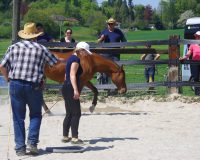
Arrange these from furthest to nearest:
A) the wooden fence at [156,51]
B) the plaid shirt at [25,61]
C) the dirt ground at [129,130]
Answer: the wooden fence at [156,51]
the dirt ground at [129,130]
the plaid shirt at [25,61]

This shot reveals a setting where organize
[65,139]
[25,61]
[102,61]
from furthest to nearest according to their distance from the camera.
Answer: [102,61] → [65,139] → [25,61]

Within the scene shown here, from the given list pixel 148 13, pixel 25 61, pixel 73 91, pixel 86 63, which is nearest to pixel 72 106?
pixel 73 91

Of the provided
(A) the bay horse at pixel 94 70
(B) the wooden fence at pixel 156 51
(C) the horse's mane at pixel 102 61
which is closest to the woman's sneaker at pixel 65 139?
(A) the bay horse at pixel 94 70

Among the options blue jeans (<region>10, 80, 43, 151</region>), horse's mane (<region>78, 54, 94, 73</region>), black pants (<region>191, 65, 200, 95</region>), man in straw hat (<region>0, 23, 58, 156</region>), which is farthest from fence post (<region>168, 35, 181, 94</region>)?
blue jeans (<region>10, 80, 43, 151</region>)

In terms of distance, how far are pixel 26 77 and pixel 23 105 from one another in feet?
1.39

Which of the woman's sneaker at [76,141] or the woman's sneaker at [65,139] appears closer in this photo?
the woman's sneaker at [76,141]

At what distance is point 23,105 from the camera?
A: 7.97 meters

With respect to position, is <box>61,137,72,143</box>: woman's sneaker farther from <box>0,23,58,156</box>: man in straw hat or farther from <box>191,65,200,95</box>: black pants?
<box>191,65,200,95</box>: black pants

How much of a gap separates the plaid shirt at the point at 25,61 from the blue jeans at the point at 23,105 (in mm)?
102

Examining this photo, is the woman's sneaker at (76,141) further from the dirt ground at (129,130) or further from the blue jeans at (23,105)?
the blue jeans at (23,105)

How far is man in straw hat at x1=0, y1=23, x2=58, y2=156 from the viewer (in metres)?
7.80

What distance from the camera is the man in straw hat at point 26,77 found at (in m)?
7.80

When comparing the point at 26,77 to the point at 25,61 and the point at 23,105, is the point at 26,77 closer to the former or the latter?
the point at 25,61

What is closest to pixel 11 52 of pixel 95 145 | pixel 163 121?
pixel 95 145
